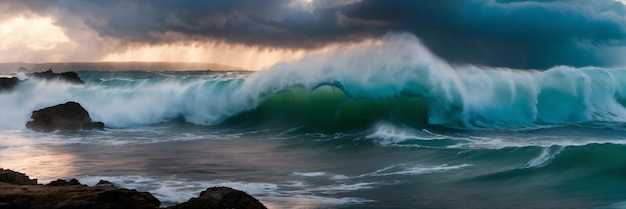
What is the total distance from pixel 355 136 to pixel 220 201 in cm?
1154

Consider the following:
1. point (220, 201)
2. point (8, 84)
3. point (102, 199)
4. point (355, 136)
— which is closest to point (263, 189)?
point (220, 201)

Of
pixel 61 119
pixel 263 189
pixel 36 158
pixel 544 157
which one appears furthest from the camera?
pixel 61 119

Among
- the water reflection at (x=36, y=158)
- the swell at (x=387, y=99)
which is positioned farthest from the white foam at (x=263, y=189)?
the swell at (x=387, y=99)

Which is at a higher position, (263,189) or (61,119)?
(61,119)

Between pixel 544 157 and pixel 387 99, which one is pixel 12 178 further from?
pixel 387 99

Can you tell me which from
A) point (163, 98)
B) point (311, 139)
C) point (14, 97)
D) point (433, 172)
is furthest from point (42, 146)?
point (14, 97)

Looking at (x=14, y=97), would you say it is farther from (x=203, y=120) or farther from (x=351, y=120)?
(x=351, y=120)

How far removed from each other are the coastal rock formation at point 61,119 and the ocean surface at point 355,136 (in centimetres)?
56

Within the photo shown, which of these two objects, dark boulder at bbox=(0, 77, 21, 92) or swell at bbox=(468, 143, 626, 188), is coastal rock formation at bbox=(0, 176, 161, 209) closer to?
swell at bbox=(468, 143, 626, 188)

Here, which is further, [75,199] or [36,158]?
[36,158]

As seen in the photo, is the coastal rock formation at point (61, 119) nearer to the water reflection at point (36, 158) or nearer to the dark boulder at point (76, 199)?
the water reflection at point (36, 158)

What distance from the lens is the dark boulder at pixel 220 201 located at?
631cm

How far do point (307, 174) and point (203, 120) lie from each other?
46.6 ft

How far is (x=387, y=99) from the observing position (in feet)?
70.7
